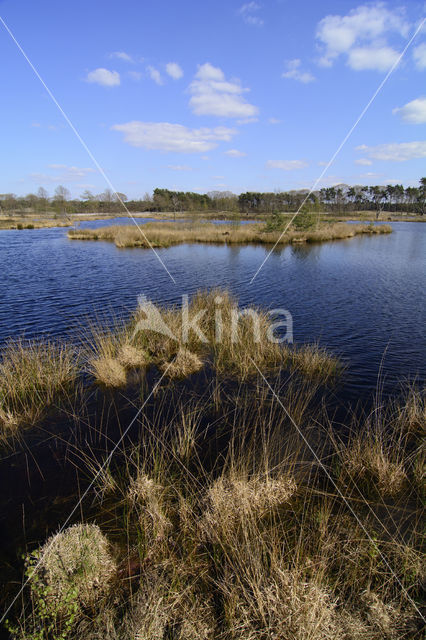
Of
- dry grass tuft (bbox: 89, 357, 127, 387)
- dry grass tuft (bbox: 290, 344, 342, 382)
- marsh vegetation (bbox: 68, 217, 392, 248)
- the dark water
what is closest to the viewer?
dry grass tuft (bbox: 89, 357, 127, 387)

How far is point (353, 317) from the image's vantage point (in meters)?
10.7

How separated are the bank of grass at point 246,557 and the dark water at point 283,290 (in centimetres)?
304

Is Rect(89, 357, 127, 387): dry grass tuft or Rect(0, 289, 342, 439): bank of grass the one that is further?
Rect(89, 357, 127, 387): dry grass tuft

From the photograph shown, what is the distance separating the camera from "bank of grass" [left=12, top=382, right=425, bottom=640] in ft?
7.43

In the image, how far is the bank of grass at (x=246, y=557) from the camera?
7.43 feet

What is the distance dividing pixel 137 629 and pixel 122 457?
2422 mm

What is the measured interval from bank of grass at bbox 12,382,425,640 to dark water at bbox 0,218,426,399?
9.99 feet

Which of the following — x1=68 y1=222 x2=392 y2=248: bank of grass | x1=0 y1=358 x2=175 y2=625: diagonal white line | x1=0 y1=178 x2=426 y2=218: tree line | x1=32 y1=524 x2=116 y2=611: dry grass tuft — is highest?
x1=0 y1=178 x2=426 y2=218: tree line

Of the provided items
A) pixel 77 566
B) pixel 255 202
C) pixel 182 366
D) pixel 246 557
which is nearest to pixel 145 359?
pixel 182 366

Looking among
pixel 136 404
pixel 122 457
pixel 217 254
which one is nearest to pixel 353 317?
pixel 136 404

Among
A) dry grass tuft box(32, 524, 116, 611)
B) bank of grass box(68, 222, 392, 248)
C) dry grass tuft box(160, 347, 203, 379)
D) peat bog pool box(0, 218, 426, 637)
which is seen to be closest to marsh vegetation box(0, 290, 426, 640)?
dry grass tuft box(32, 524, 116, 611)

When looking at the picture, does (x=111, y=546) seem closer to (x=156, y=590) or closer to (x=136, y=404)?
(x=156, y=590)

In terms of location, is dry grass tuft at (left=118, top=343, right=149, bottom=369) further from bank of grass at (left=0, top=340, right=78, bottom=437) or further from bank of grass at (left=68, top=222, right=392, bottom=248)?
bank of grass at (left=68, top=222, right=392, bottom=248)

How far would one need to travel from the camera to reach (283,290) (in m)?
14.5
